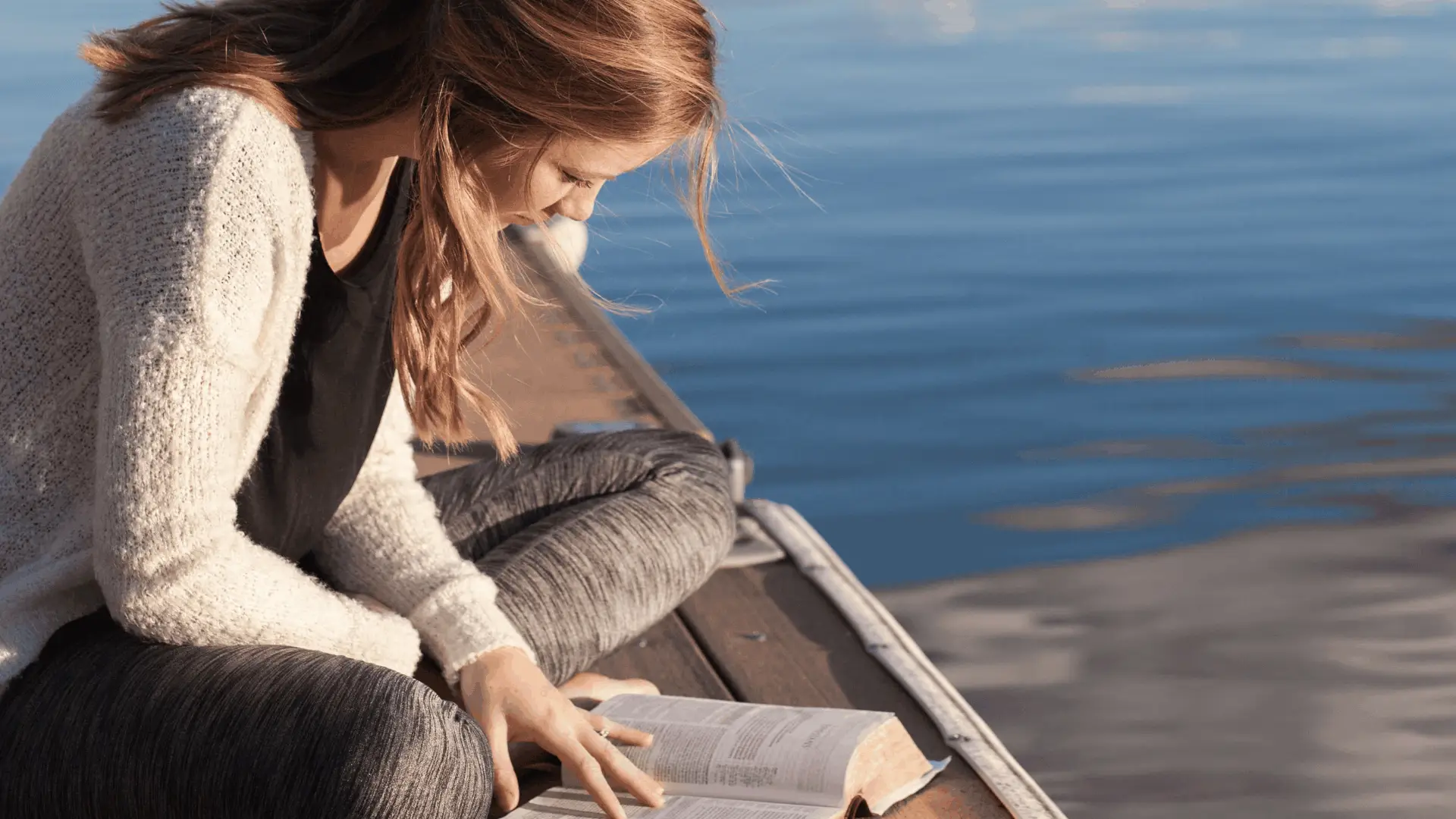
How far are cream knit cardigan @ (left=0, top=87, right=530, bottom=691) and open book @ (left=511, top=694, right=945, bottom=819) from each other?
0.29m

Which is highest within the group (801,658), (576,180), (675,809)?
(576,180)

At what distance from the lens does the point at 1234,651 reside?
2598mm

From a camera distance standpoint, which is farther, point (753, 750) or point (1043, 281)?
point (1043, 281)

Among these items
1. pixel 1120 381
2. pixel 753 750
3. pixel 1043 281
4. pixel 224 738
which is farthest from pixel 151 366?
pixel 1043 281

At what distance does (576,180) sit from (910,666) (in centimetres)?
76

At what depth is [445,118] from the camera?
1.24 meters

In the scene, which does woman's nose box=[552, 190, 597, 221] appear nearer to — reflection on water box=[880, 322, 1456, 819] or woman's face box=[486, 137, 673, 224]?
woman's face box=[486, 137, 673, 224]

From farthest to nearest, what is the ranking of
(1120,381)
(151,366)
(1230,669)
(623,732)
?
(1120,381), (1230,669), (623,732), (151,366)

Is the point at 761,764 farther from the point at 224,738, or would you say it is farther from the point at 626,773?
the point at 224,738

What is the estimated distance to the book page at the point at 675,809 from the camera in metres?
1.32

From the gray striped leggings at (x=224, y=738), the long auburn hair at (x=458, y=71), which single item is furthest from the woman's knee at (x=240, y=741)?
the long auburn hair at (x=458, y=71)

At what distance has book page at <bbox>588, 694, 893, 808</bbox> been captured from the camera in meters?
1.35

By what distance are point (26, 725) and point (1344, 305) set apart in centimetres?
428

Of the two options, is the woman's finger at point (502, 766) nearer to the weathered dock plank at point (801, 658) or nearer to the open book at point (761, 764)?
the open book at point (761, 764)
